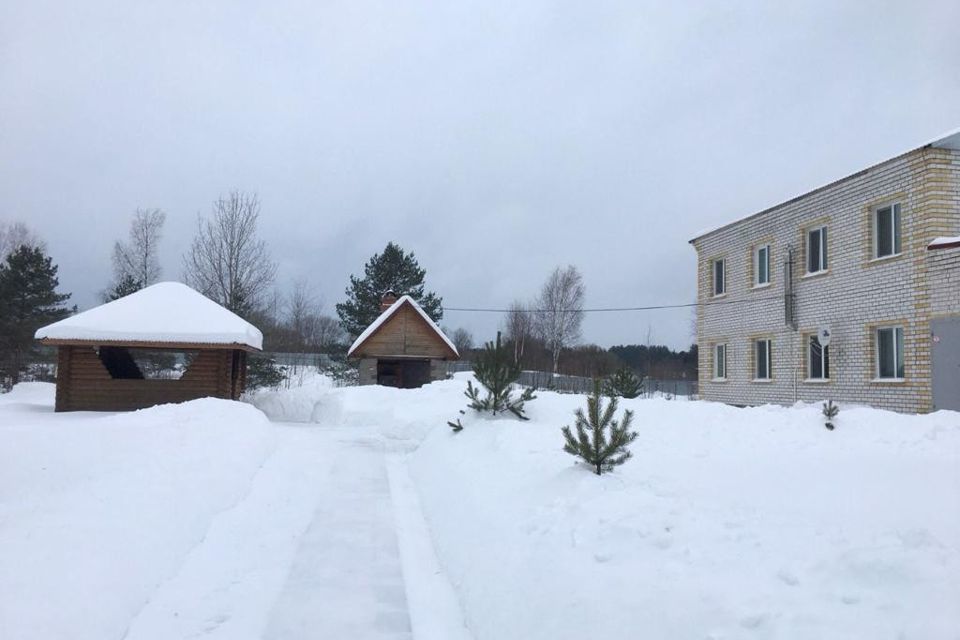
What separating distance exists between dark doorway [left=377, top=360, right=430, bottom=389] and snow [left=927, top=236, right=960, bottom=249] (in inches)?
833

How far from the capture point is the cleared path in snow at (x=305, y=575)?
507 centimetres

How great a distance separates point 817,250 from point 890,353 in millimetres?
3872

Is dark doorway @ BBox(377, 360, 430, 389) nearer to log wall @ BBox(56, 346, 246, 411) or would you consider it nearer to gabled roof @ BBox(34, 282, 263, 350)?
gabled roof @ BBox(34, 282, 263, 350)

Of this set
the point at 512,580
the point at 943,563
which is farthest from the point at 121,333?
the point at 943,563

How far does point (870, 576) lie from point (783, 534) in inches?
38.0

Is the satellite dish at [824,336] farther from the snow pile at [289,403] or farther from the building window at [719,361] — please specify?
the snow pile at [289,403]

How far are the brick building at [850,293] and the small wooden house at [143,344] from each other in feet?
51.3

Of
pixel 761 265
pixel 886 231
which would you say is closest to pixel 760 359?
pixel 761 265

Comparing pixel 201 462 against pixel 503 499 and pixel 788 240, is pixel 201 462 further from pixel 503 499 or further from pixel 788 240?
pixel 788 240

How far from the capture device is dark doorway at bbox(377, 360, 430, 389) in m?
30.9

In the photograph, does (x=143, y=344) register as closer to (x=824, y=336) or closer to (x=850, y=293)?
(x=824, y=336)

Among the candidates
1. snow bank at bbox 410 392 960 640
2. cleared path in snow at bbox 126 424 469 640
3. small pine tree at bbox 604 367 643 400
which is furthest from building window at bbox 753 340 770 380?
cleared path in snow at bbox 126 424 469 640

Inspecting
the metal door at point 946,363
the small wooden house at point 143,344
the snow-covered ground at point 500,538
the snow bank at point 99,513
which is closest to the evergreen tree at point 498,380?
the snow-covered ground at point 500,538

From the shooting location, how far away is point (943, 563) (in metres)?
3.76
